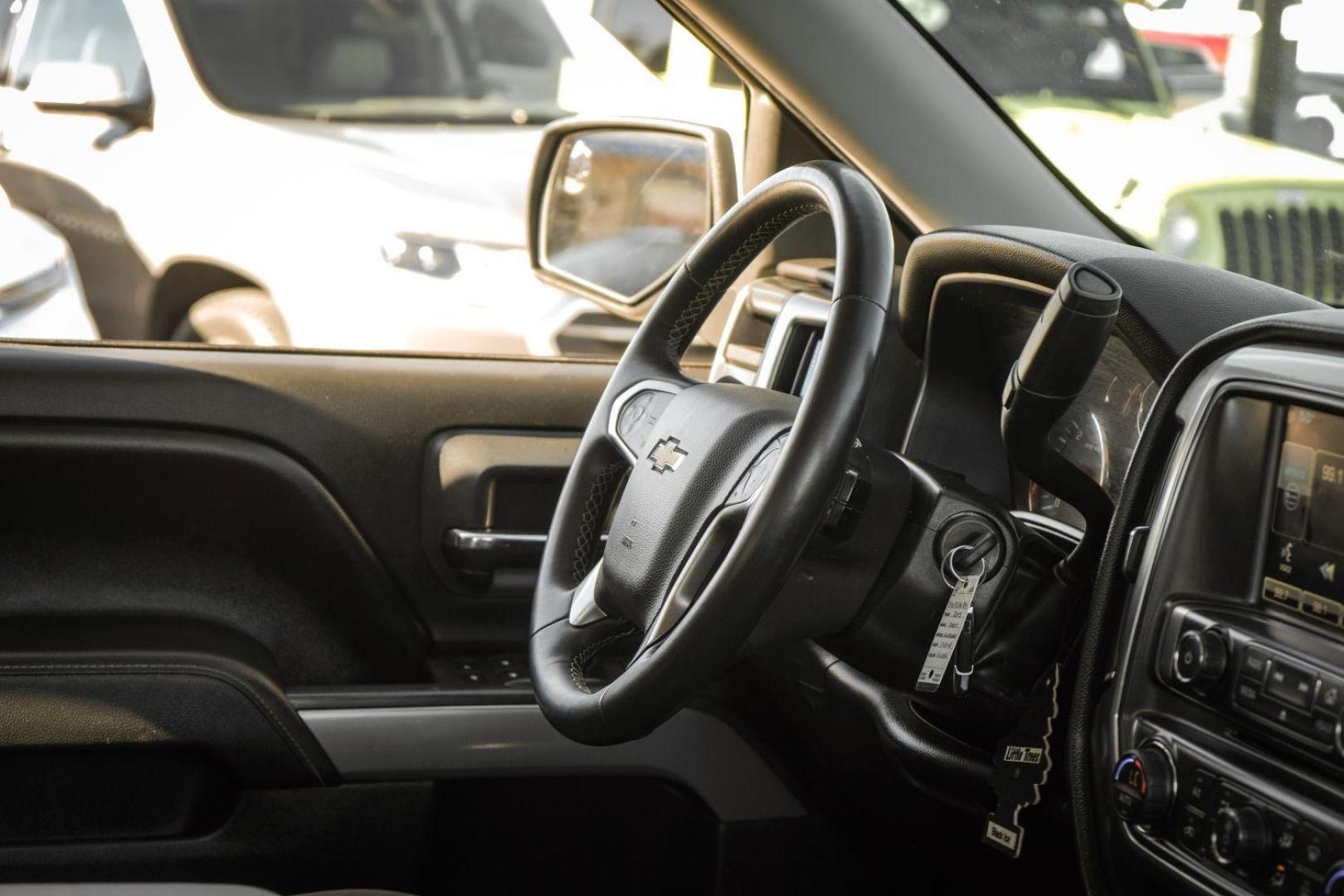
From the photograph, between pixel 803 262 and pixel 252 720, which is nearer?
pixel 252 720

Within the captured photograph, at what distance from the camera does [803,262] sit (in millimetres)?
1861

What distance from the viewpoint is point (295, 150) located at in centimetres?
285

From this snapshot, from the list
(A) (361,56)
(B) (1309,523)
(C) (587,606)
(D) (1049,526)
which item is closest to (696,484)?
(C) (587,606)

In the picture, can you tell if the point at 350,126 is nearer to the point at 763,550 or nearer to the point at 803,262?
the point at 803,262

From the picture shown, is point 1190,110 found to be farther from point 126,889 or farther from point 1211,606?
point 126,889

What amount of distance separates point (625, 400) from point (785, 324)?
31cm

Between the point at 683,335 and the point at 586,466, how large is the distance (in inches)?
6.5

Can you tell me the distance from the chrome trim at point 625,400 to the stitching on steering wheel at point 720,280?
0.17 ft

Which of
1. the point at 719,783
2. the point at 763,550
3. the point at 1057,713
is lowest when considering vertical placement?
the point at 719,783

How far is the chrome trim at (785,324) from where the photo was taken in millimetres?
1628

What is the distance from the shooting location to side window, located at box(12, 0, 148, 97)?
2738 mm

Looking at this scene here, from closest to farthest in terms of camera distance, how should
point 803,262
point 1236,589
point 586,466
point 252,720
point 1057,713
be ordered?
point 1236,589 → point 1057,713 → point 586,466 → point 252,720 → point 803,262

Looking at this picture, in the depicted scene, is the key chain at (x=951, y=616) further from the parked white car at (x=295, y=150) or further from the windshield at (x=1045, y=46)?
the parked white car at (x=295, y=150)

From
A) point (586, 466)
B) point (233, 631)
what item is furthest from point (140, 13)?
point (586, 466)
